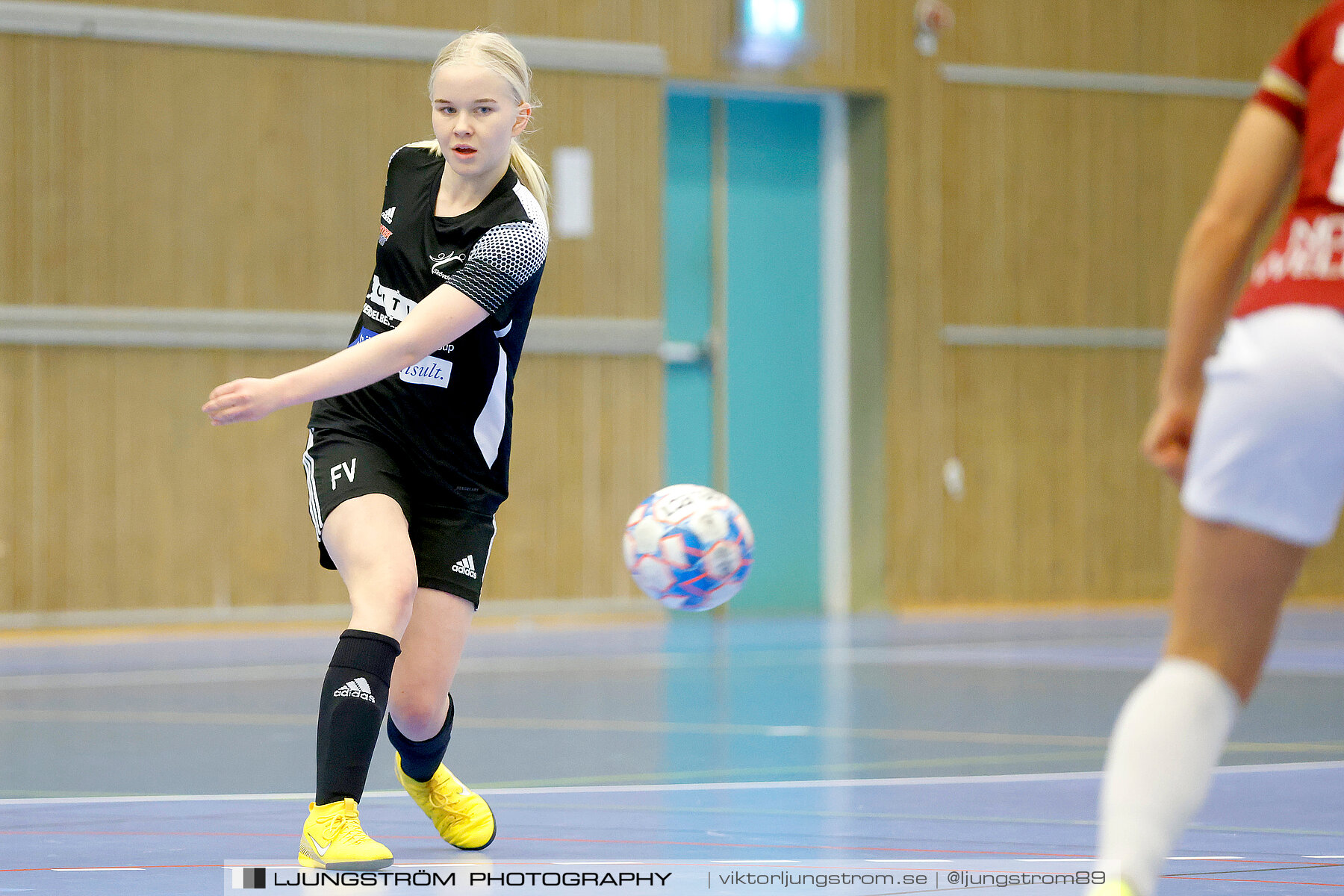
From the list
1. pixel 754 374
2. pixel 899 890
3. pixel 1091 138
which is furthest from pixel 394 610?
pixel 1091 138

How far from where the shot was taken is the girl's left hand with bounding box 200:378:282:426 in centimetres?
307

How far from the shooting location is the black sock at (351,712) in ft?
11.0

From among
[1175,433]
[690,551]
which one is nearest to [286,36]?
[690,551]

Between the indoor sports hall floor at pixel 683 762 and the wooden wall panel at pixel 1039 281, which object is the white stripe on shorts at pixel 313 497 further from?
the wooden wall panel at pixel 1039 281

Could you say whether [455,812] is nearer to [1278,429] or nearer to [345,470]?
[345,470]

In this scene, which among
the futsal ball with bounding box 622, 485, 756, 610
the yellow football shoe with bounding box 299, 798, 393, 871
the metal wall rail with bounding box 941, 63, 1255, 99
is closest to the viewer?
the yellow football shoe with bounding box 299, 798, 393, 871

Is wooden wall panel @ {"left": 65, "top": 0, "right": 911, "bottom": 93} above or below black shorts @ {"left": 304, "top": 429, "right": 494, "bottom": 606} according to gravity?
above

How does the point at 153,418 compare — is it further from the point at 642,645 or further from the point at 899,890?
the point at 899,890

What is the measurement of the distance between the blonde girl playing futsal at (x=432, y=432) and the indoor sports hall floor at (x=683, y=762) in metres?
0.30

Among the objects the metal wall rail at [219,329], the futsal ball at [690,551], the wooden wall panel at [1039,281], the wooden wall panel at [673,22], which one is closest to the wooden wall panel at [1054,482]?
the wooden wall panel at [1039,281]

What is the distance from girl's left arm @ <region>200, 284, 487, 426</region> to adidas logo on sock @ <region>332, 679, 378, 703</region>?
0.53 metres

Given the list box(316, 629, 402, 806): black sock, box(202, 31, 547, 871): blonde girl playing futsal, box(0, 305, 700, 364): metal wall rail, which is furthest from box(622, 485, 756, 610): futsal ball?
box(0, 305, 700, 364): metal wall rail

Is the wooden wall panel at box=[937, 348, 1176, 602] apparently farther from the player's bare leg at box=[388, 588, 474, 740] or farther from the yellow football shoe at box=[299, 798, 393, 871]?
the yellow football shoe at box=[299, 798, 393, 871]

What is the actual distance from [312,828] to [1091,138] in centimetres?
1166
